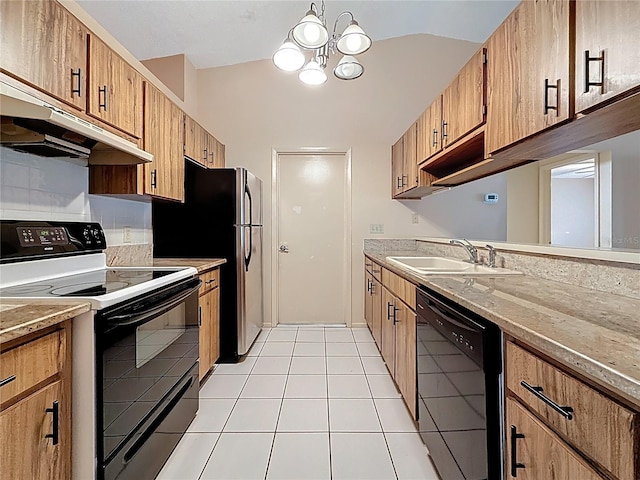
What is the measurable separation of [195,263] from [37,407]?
160 centimetres

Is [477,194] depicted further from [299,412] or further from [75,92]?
[75,92]

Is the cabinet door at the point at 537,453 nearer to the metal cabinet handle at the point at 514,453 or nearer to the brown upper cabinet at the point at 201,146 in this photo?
the metal cabinet handle at the point at 514,453

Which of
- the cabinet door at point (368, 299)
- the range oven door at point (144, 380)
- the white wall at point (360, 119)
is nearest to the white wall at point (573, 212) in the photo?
the cabinet door at point (368, 299)

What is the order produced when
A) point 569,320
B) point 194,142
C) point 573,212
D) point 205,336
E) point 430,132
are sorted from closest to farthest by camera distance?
point 569,320
point 573,212
point 205,336
point 430,132
point 194,142

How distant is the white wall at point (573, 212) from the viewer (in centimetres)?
173

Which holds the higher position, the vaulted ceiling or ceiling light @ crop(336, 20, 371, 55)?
the vaulted ceiling

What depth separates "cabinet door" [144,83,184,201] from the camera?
231 cm

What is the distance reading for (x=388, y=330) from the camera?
2.67 meters

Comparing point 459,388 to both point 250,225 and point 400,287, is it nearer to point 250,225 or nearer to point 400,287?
point 400,287

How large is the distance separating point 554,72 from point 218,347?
9.10 feet

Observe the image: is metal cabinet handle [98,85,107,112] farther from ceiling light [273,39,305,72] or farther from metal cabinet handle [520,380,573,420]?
metal cabinet handle [520,380,573,420]

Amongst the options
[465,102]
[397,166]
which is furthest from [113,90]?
[397,166]

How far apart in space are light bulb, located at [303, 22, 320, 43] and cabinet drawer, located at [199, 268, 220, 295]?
67.6 inches

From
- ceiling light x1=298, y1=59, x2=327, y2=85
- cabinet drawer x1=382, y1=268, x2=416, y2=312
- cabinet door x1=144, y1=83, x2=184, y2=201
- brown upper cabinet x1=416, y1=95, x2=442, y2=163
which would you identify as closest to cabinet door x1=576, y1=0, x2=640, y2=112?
cabinet drawer x1=382, y1=268, x2=416, y2=312
